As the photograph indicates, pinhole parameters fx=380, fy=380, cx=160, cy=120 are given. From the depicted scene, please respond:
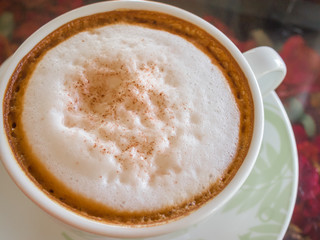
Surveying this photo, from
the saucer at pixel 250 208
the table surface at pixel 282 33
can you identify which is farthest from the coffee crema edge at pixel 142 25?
the table surface at pixel 282 33

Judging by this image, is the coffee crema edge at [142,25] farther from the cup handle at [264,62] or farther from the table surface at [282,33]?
the table surface at [282,33]

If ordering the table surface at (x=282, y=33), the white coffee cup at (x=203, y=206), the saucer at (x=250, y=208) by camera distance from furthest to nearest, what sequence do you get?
the table surface at (x=282, y=33)
the saucer at (x=250, y=208)
the white coffee cup at (x=203, y=206)

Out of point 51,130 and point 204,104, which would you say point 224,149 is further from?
point 51,130

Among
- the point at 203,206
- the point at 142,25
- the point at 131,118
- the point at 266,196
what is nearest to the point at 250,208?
the point at 266,196

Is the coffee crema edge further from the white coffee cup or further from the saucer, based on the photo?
the saucer

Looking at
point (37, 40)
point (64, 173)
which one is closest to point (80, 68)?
point (37, 40)
